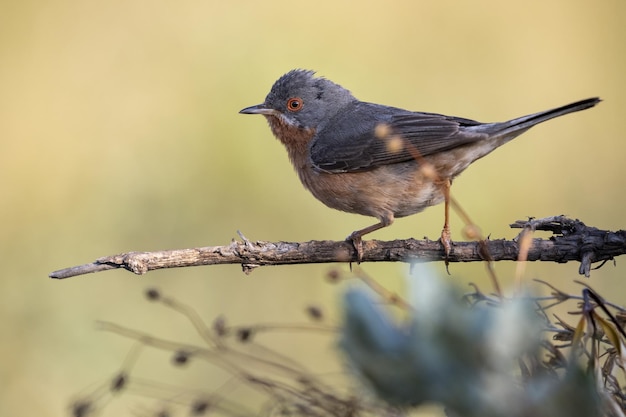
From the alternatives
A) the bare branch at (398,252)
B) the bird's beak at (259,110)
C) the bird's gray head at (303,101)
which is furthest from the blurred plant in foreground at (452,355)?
the bird's beak at (259,110)

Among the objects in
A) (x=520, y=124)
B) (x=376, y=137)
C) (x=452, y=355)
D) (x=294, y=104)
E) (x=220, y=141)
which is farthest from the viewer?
(x=220, y=141)

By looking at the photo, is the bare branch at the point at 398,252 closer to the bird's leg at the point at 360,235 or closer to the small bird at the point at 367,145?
the bird's leg at the point at 360,235

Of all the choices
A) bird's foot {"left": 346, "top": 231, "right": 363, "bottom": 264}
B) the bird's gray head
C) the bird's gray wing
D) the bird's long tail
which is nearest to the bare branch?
bird's foot {"left": 346, "top": 231, "right": 363, "bottom": 264}

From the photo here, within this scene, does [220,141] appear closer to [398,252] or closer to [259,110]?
[259,110]

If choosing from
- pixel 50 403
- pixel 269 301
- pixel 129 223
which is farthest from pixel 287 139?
pixel 50 403

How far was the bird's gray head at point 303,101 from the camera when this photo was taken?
229 inches

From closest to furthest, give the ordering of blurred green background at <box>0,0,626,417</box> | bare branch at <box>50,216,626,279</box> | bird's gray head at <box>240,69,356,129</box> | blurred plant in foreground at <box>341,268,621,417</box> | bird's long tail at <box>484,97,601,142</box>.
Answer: blurred plant in foreground at <box>341,268,621,417</box>
bare branch at <box>50,216,626,279</box>
bird's long tail at <box>484,97,601,142</box>
bird's gray head at <box>240,69,356,129</box>
blurred green background at <box>0,0,626,417</box>

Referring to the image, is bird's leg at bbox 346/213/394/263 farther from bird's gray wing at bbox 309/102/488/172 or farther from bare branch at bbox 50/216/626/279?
bird's gray wing at bbox 309/102/488/172

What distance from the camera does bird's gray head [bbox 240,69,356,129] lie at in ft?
19.1

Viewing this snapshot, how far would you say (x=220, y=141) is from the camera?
7871mm

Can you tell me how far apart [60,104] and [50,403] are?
3633mm

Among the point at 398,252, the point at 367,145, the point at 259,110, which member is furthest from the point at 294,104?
the point at 398,252

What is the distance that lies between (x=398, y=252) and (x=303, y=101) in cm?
248

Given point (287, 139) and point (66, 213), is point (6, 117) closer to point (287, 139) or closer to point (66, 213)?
point (66, 213)
